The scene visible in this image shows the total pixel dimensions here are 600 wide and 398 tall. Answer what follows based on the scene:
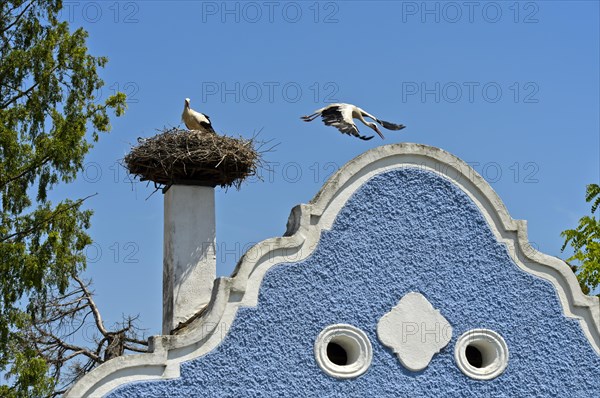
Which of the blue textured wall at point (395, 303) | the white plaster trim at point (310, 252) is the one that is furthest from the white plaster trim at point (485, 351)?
the white plaster trim at point (310, 252)

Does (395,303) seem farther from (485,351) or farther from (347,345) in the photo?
(485,351)

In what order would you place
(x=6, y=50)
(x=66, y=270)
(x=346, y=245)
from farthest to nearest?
(x=6, y=50)
(x=66, y=270)
(x=346, y=245)

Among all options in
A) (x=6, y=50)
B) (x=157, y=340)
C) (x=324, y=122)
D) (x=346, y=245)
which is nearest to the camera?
(x=157, y=340)

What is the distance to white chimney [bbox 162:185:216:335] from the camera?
14.5 m

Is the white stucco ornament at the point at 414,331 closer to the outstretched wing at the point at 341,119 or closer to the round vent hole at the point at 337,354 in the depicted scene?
the round vent hole at the point at 337,354

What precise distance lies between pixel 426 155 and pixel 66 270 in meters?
8.64

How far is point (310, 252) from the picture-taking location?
13.2 meters

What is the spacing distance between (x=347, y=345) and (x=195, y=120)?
14.0ft

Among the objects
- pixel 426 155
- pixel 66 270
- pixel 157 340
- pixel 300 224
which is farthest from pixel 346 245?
pixel 66 270

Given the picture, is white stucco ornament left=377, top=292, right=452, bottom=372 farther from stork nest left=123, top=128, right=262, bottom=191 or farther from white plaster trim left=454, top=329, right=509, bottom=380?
stork nest left=123, top=128, right=262, bottom=191

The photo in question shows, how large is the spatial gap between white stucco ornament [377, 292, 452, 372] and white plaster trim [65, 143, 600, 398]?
1.19 meters

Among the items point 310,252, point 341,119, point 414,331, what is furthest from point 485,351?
point 341,119

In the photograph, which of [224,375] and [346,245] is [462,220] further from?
[224,375]

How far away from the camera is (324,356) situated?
42.5 ft
